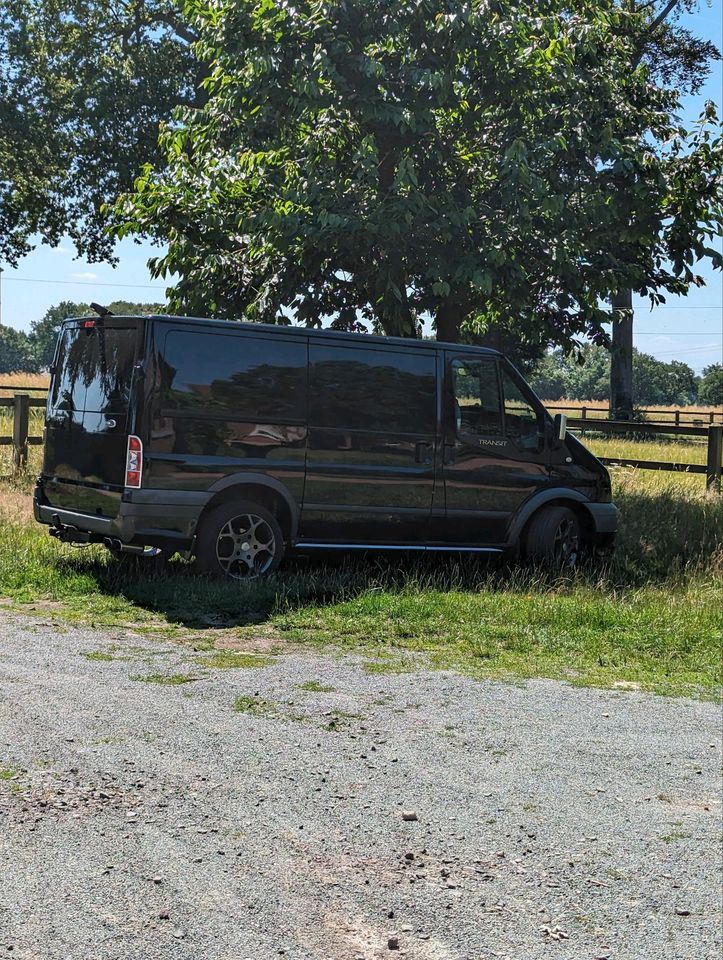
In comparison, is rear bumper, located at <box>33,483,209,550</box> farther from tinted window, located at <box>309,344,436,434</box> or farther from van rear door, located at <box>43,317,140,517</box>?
tinted window, located at <box>309,344,436,434</box>

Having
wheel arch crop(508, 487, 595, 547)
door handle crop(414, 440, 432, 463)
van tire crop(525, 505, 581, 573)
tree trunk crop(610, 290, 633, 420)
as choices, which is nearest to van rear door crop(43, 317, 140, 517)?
door handle crop(414, 440, 432, 463)

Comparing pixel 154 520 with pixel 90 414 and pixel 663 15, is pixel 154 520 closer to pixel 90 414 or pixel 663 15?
pixel 90 414

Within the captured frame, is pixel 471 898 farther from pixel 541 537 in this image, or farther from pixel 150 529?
pixel 541 537

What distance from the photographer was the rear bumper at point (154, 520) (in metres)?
8.67

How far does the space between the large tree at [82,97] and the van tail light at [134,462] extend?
20.1 meters

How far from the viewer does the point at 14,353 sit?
16200 centimetres

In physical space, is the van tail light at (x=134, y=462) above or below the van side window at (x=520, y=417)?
below

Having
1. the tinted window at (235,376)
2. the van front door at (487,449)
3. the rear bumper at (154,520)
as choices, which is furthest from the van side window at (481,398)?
the rear bumper at (154,520)

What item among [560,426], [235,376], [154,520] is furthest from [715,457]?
[154,520]

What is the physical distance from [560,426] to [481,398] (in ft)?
2.82

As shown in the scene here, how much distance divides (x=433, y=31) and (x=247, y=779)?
11.0 metres

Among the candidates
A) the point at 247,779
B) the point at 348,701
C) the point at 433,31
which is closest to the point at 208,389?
the point at 348,701

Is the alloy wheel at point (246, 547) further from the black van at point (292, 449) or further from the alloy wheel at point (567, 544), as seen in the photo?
the alloy wheel at point (567, 544)

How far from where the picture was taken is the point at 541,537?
10.6 meters
